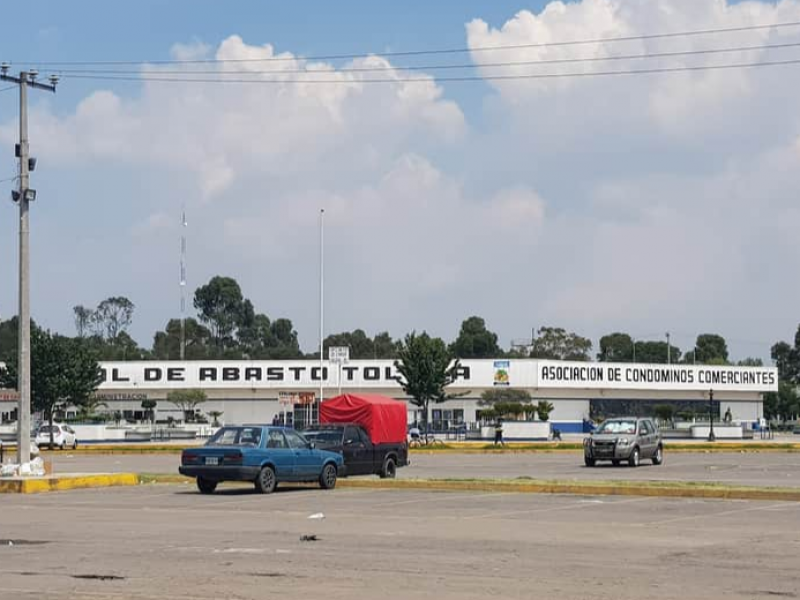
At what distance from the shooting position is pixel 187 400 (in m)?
103

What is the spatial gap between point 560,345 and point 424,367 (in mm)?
104711

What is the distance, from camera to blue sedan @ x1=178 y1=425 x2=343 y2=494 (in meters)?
26.9

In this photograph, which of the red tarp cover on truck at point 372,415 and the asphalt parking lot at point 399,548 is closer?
the asphalt parking lot at point 399,548

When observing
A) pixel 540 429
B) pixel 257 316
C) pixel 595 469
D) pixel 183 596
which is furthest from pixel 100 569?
pixel 257 316

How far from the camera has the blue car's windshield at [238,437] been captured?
2755 cm

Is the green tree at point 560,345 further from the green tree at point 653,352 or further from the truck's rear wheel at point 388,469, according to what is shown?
the truck's rear wheel at point 388,469

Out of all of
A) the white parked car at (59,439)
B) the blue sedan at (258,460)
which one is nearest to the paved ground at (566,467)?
the blue sedan at (258,460)

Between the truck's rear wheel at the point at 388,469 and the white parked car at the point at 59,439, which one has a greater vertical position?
the white parked car at the point at 59,439

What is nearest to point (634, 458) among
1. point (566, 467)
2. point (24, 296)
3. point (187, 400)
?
point (566, 467)

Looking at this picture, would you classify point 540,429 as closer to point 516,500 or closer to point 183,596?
point 516,500

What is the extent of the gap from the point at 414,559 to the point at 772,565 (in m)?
4.20

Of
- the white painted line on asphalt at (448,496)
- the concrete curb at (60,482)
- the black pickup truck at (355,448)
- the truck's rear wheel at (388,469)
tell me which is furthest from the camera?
the truck's rear wheel at (388,469)

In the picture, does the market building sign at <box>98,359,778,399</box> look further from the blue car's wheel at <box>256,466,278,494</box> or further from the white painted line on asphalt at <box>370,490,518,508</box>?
the white painted line on asphalt at <box>370,490,518,508</box>

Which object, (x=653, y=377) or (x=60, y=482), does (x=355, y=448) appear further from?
(x=653, y=377)
